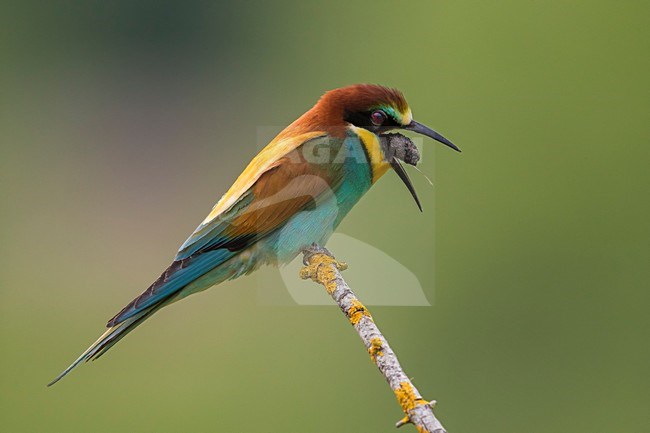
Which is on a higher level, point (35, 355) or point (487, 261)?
point (35, 355)

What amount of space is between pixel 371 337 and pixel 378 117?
75 centimetres

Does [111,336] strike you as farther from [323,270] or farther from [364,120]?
[364,120]

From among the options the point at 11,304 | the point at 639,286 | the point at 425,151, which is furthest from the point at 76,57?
the point at 425,151

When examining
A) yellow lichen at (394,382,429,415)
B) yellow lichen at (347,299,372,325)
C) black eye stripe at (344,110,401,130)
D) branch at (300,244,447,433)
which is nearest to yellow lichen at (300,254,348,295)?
branch at (300,244,447,433)

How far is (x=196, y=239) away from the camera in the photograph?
7.37 feet

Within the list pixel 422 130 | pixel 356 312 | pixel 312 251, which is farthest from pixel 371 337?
pixel 422 130

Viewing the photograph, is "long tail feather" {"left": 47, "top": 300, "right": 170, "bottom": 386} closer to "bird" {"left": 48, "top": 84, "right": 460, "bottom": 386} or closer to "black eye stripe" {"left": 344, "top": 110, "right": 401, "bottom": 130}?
"bird" {"left": 48, "top": 84, "right": 460, "bottom": 386}

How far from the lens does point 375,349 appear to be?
174 cm

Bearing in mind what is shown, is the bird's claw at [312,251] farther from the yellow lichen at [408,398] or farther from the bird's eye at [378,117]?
the yellow lichen at [408,398]

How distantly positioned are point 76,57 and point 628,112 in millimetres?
4076

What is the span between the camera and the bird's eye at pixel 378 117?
238 cm

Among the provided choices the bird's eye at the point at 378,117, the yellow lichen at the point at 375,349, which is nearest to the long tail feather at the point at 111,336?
the yellow lichen at the point at 375,349

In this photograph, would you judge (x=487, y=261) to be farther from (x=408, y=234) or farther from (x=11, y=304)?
(x=11, y=304)

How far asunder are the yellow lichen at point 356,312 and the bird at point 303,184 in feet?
1.32
